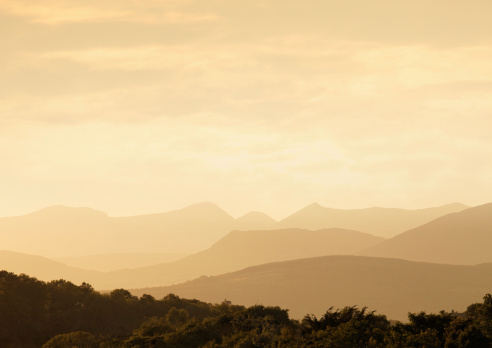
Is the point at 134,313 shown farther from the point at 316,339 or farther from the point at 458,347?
the point at 458,347

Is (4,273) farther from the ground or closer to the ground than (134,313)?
farther from the ground

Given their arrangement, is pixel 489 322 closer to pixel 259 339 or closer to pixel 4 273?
pixel 259 339

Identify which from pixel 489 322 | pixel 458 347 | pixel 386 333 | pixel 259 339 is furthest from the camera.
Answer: pixel 259 339

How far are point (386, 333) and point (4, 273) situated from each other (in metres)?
63.9

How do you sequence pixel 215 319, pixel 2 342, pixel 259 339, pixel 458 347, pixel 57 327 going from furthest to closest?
pixel 57 327, pixel 2 342, pixel 215 319, pixel 259 339, pixel 458 347

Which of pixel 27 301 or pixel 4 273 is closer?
pixel 27 301

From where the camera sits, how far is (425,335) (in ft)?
148

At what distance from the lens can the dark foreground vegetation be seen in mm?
47188

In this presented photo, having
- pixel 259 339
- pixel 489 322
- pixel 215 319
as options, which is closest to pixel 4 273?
pixel 215 319

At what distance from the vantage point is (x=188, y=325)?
62719 millimetres

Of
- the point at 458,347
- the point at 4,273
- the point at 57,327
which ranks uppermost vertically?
the point at 4,273

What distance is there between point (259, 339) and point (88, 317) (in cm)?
3981

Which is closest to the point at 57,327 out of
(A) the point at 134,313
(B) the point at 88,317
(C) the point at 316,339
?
(B) the point at 88,317

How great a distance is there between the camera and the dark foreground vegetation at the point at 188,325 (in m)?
47.2
